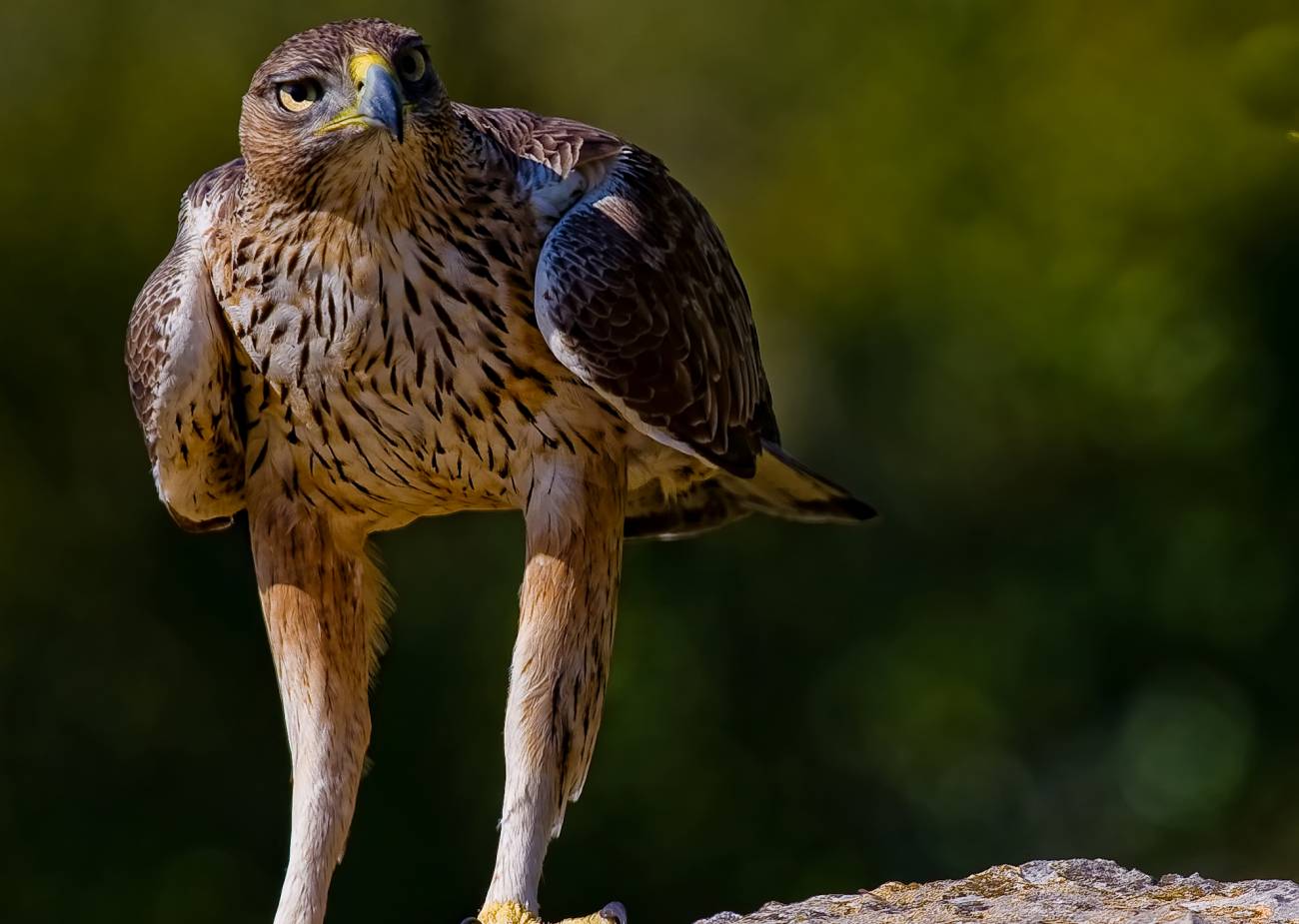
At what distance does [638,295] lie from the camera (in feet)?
18.4

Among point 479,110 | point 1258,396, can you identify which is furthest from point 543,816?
point 1258,396

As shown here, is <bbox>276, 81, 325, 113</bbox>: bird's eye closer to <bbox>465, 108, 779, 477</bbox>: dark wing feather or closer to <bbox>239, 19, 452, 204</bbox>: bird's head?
<bbox>239, 19, 452, 204</bbox>: bird's head

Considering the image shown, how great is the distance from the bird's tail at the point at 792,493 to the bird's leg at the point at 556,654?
904 mm

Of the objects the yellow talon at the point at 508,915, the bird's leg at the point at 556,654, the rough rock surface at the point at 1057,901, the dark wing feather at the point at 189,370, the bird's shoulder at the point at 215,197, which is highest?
the bird's shoulder at the point at 215,197

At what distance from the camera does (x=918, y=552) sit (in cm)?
1178

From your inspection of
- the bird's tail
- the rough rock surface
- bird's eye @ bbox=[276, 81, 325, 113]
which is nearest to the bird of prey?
bird's eye @ bbox=[276, 81, 325, 113]

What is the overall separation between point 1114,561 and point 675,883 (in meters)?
2.67

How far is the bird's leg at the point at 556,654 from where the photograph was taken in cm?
541

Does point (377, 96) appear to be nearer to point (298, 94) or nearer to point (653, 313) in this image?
point (298, 94)

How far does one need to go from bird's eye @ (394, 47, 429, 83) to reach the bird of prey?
11mm

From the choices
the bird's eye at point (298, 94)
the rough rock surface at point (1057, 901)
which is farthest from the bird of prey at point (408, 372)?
the rough rock surface at point (1057, 901)

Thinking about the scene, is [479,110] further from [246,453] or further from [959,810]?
[959,810]

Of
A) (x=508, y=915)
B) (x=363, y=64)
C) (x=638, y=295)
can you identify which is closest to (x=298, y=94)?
(x=363, y=64)

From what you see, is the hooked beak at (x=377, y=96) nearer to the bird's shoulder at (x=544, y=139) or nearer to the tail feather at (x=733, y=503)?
the bird's shoulder at (x=544, y=139)
